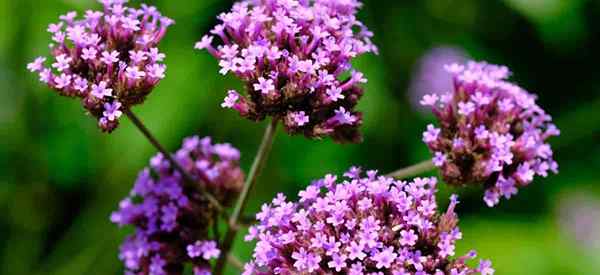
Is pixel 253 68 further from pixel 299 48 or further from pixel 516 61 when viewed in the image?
pixel 516 61

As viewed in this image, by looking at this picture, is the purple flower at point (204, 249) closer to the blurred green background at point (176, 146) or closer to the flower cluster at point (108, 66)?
the flower cluster at point (108, 66)

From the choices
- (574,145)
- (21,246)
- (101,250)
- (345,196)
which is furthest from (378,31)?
(345,196)

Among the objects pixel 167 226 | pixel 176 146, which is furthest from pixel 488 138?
pixel 176 146

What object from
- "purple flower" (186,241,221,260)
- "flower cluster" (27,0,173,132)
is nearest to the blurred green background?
"purple flower" (186,241,221,260)

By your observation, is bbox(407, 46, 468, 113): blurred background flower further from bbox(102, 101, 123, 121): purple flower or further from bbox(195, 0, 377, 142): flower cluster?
bbox(102, 101, 123, 121): purple flower

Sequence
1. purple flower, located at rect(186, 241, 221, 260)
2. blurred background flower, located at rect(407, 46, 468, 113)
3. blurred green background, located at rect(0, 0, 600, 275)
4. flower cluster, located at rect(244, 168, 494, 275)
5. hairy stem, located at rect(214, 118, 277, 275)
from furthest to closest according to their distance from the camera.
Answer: blurred background flower, located at rect(407, 46, 468, 113) → blurred green background, located at rect(0, 0, 600, 275) → purple flower, located at rect(186, 241, 221, 260) → hairy stem, located at rect(214, 118, 277, 275) → flower cluster, located at rect(244, 168, 494, 275)

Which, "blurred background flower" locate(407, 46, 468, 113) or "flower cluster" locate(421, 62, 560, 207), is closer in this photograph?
"flower cluster" locate(421, 62, 560, 207)

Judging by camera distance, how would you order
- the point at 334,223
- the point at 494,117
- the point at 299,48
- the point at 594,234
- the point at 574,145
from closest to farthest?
1. the point at 334,223
2. the point at 299,48
3. the point at 494,117
4. the point at 594,234
5. the point at 574,145
